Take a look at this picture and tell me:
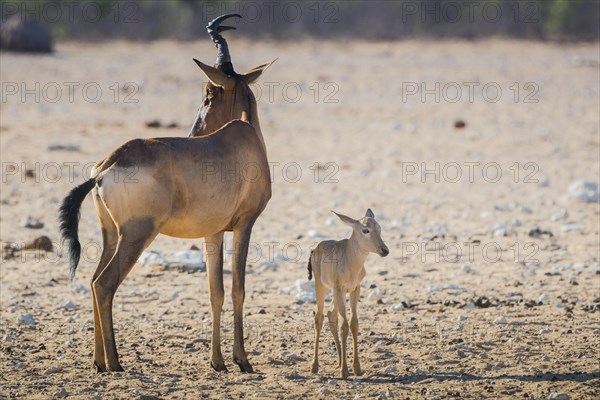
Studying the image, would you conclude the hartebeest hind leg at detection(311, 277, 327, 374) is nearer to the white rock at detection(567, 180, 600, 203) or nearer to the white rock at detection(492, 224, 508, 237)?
the white rock at detection(492, 224, 508, 237)

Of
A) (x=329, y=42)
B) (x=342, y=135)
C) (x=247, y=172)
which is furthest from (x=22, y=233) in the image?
(x=329, y=42)

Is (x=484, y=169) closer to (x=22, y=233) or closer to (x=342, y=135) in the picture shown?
(x=342, y=135)

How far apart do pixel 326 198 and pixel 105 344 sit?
7.73m

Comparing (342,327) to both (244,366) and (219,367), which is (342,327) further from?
(219,367)

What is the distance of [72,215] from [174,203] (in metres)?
0.78

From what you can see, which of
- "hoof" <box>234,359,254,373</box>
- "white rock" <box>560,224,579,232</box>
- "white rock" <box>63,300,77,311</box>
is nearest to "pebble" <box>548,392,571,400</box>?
"hoof" <box>234,359,254,373</box>

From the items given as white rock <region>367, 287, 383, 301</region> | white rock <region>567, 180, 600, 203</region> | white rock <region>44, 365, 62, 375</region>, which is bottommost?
white rock <region>44, 365, 62, 375</region>

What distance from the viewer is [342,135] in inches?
851

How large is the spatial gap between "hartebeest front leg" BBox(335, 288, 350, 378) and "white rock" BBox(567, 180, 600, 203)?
7.39m

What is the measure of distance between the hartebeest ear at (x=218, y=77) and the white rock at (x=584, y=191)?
23.1 ft

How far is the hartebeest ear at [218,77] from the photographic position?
9391mm

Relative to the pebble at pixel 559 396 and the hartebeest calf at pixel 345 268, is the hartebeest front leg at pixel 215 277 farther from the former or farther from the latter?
the pebble at pixel 559 396

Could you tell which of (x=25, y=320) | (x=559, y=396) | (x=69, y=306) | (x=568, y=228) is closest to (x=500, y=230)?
(x=568, y=228)

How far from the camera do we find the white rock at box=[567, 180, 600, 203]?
15.0 meters
